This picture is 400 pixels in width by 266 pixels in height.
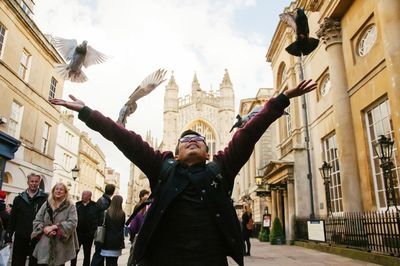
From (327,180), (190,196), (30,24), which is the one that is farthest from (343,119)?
(30,24)

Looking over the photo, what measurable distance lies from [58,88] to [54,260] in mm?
17243

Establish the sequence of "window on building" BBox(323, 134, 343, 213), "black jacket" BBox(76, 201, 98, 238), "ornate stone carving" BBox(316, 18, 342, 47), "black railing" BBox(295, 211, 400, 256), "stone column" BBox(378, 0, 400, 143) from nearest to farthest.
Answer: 1. "black jacket" BBox(76, 201, 98, 238)
2. "black railing" BBox(295, 211, 400, 256)
3. "stone column" BBox(378, 0, 400, 143)
4. "ornate stone carving" BBox(316, 18, 342, 47)
5. "window on building" BBox(323, 134, 343, 213)

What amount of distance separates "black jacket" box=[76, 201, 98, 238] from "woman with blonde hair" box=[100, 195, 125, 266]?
106cm

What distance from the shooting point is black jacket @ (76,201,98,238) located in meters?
6.69

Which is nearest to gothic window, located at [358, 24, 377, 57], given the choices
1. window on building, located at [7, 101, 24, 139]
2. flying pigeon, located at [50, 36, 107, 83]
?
flying pigeon, located at [50, 36, 107, 83]

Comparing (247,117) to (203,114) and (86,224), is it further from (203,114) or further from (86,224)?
(203,114)

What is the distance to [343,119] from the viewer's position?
38.0 ft

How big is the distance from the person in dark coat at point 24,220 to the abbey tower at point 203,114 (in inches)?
2214

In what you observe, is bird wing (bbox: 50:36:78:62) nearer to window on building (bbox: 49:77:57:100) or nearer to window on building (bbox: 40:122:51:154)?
window on building (bbox: 40:122:51:154)

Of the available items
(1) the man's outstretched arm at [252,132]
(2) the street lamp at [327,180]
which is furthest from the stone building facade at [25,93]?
(1) the man's outstretched arm at [252,132]

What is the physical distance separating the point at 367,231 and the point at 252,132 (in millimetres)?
8696

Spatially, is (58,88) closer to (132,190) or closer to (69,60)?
(69,60)

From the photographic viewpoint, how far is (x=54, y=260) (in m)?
4.55

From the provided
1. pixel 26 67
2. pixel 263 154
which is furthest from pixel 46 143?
pixel 263 154
